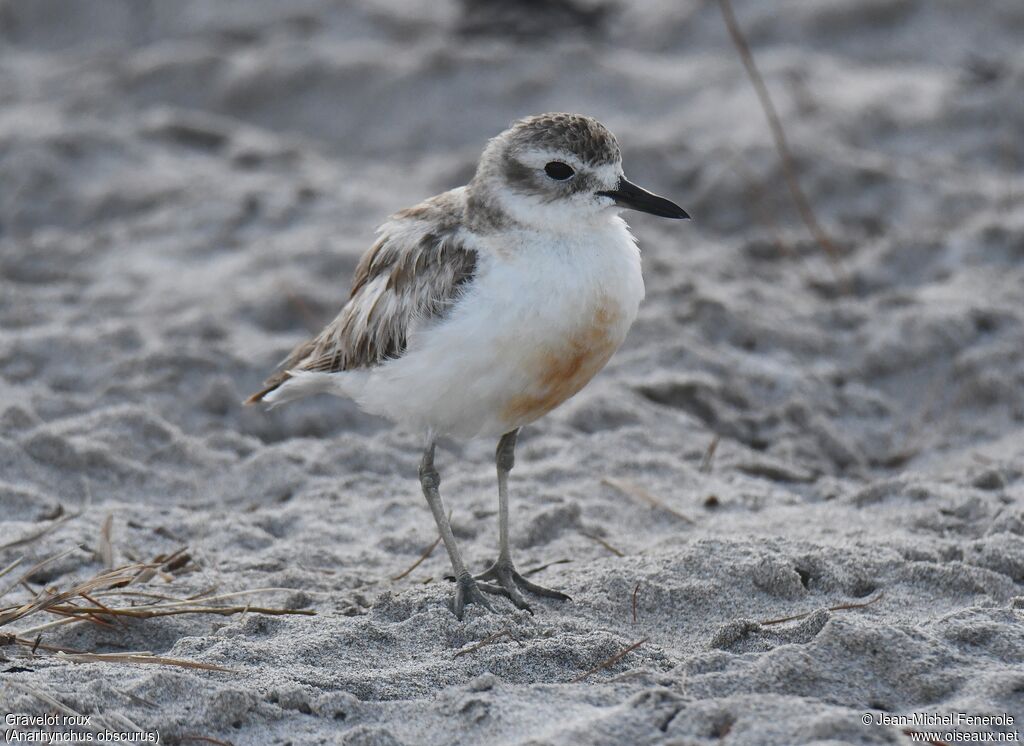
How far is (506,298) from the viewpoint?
4168 millimetres

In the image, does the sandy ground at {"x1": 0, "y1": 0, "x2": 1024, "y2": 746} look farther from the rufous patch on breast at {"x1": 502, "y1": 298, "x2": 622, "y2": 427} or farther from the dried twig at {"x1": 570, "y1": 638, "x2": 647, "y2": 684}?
the rufous patch on breast at {"x1": 502, "y1": 298, "x2": 622, "y2": 427}

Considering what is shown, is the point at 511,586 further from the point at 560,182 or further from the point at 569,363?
the point at 560,182

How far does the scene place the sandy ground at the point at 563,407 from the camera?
3604 millimetres

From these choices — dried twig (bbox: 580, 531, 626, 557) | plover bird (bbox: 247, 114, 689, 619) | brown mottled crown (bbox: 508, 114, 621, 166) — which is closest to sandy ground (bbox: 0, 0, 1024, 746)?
dried twig (bbox: 580, 531, 626, 557)

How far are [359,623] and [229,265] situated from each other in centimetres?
385

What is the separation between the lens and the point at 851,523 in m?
4.91

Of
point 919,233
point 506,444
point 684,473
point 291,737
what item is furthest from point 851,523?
point 919,233

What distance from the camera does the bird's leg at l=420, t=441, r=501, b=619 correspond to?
14.0 ft

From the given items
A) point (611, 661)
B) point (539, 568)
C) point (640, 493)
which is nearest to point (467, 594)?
point (539, 568)

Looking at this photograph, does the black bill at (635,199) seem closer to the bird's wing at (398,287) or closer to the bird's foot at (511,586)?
the bird's wing at (398,287)

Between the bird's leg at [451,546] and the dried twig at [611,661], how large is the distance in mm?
575

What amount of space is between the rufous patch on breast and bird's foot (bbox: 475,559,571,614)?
57 cm

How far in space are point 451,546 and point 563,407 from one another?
1.79 meters

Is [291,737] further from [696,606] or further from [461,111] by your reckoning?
[461,111]
